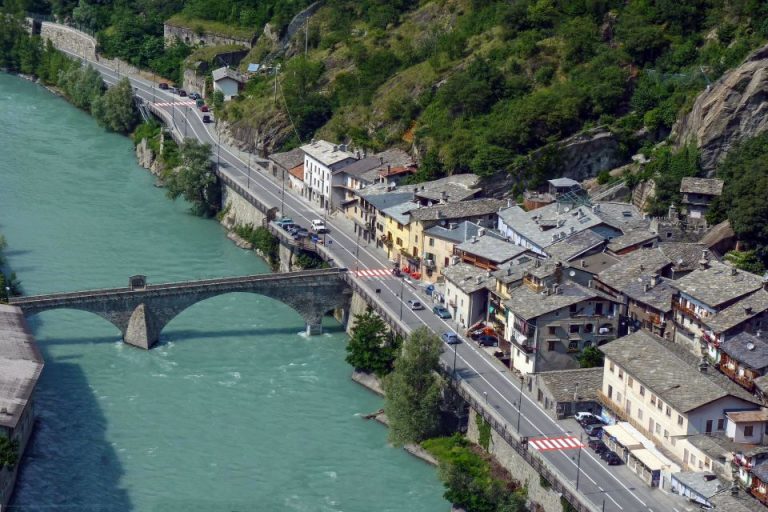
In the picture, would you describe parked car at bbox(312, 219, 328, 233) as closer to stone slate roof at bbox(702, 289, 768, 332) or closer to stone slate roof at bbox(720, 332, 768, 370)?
stone slate roof at bbox(702, 289, 768, 332)

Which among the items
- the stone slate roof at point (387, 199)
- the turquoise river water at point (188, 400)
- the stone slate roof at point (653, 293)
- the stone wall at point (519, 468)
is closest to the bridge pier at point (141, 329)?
the turquoise river water at point (188, 400)

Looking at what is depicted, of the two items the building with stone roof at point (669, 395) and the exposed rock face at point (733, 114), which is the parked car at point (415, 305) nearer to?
the building with stone roof at point (669, 395)

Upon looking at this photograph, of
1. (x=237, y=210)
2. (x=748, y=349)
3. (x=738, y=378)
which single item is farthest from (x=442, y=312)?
(x=237, y=210)

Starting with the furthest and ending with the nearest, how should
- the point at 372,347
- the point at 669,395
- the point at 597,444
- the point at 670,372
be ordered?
the point at 372,347 → the point at 670,372 → the point at 597,444 → the point at 669,395

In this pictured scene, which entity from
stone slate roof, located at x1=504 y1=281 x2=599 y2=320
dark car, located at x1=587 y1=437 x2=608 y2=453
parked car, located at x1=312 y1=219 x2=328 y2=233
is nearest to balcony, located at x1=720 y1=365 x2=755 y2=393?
dark car, located at x1=587 y1=437 x2=608 y2=453

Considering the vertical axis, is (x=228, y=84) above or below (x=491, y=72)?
below

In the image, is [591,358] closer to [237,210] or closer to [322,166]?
[322,166]

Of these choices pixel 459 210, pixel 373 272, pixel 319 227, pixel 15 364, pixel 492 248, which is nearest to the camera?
pixel 15 364
